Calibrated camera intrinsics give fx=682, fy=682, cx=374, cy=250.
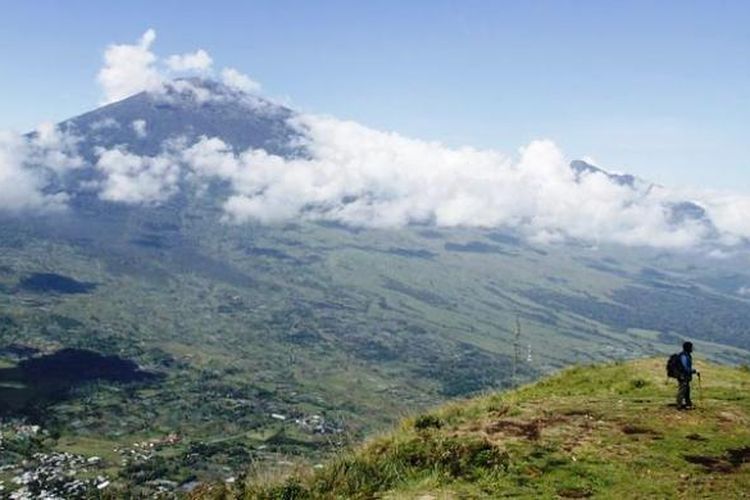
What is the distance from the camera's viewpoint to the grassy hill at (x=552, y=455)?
16594mm

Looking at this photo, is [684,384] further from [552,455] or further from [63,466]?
[63,466]

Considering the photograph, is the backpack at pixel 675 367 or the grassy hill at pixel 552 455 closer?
the grassy hill at pixel 552 455

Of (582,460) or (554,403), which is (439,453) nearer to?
(582,460)

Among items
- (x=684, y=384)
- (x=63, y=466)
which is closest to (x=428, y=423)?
(x=684, y=384)

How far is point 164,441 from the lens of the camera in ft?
543

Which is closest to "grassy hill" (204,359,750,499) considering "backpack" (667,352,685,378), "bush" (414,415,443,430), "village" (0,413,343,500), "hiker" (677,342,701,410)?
"bush" (414,415,443,430)

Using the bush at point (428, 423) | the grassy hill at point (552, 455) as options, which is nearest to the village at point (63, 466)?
the bush at point (428, 423)

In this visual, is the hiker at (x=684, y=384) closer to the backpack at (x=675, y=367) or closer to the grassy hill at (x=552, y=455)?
the backpack at (x=675, y=367)

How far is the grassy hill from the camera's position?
16594mm

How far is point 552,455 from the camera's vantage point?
1898 centimetres

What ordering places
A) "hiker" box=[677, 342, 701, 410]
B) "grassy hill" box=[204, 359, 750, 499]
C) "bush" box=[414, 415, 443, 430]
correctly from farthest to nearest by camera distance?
"bush" box=[414, 415, 443, 430], "hiker" box=[677, 342, 701, 410], "grassy hill" box=[204, 359, 750, 499]

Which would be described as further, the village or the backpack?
the village

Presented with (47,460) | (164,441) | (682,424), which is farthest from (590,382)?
(164,441)

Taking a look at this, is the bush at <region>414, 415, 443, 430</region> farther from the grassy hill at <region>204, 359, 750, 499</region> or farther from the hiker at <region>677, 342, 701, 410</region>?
the hiker at <region>677, 342, 701, 410</region>
